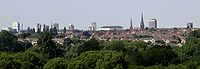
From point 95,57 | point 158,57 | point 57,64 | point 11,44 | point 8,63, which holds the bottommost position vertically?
point 158,57


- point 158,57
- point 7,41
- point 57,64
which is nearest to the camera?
point 57,64

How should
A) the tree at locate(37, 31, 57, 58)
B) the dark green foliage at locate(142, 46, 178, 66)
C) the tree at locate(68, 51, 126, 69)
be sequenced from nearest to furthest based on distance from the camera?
the tree at locate(68, 51, 126, 69) < the dark green foliage at locate(142, 46, 178, 66) < the tree at locate(37, 31, 57, 58)

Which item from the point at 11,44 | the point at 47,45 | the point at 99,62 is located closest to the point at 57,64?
the point at 99,62

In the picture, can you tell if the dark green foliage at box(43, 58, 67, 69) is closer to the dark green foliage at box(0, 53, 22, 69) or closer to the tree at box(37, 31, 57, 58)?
the dark green foliage at box(0, 53, 22, 69)

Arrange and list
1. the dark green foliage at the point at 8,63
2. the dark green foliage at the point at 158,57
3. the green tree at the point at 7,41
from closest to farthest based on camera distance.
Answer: the dark green foliage at the point at 8,63 < the dark green foliage at the point at 158,57 < the green tree at the point at 7,41

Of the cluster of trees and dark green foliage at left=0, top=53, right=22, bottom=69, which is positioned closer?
dark green foliage at left=0, top=53, right=22, bottom=69

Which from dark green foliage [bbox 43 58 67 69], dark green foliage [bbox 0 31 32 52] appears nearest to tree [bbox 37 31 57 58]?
dark green foliage [bbox 0 31 32 52]

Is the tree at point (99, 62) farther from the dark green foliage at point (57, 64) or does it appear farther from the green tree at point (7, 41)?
the green tree at point (7, 41)

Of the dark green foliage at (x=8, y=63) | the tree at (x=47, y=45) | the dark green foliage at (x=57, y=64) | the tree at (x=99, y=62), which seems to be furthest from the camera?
the tree at (x=47, y=45)

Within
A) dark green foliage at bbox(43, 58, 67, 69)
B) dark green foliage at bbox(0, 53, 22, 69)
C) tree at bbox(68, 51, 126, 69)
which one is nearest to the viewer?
dark green foliage at bbox(0, 53, 22, 69)

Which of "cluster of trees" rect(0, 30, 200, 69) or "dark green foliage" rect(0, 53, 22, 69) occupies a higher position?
"dark green foliage" rect(0, 53, 22, 69)

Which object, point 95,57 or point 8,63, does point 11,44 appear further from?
point 8,63

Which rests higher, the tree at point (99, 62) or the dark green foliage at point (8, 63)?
the dark green foliage at point (8, 63)

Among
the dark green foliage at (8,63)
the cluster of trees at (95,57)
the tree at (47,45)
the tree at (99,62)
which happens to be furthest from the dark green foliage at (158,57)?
the dark green foliage at (8,63)
